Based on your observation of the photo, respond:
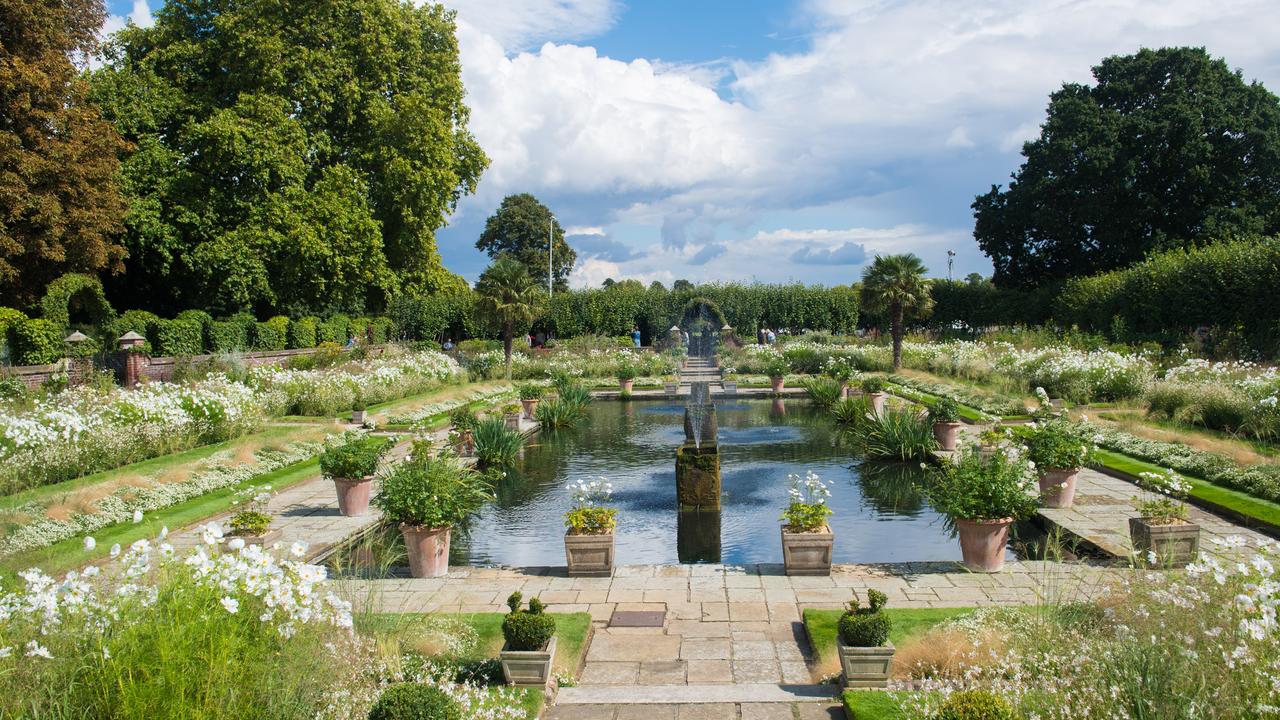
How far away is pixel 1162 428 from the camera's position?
14.0 metres

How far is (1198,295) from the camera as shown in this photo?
79.1 ft

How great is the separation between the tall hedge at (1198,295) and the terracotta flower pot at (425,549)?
2132cm

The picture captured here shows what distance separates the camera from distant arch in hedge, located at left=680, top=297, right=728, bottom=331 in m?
42.8

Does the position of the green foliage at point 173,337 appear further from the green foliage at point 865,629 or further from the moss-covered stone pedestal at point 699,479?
the green foliage at point 865,629

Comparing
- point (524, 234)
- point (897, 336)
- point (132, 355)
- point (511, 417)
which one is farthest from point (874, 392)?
point (524, 234)

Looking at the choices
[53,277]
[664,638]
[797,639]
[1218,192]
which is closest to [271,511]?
[664,638]

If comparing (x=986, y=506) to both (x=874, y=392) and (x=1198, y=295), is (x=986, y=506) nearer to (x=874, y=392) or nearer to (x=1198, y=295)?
(x=874, y=392)

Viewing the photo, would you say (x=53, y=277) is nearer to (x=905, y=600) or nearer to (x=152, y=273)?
(x=152, y=273)

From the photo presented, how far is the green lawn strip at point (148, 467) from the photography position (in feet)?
30.8

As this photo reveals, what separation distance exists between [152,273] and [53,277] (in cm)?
457

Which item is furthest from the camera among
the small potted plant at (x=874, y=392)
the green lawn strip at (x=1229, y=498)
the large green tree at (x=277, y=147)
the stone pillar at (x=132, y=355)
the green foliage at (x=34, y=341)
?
the large green tree at (x=277, y=147)

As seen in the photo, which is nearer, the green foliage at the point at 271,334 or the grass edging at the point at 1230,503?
the grass edging at the point at 1230,503

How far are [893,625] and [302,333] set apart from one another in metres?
27.1

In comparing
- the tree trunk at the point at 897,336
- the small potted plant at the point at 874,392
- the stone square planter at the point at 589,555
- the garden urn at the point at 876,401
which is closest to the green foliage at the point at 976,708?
the stone square planter at the point at 589,555
